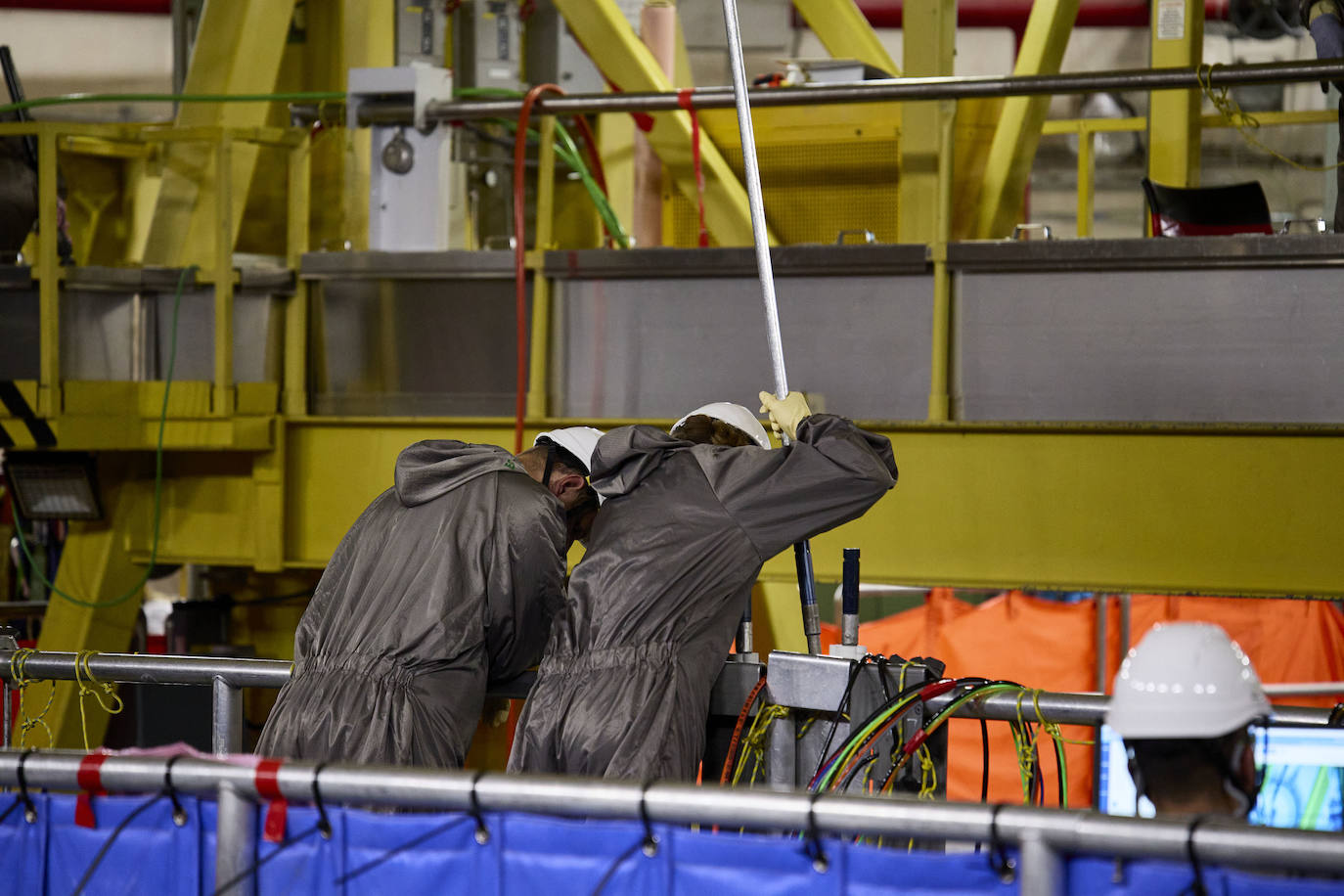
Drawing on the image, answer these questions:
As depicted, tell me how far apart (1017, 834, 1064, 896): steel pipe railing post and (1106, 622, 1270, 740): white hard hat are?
15.8 inches

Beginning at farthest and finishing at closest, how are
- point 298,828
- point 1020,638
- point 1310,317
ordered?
point 1020,638 < point 1310,317 < point 298,828

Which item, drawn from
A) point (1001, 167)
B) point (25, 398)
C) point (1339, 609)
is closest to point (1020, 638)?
point (1339, 609)

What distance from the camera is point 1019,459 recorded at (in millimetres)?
4867

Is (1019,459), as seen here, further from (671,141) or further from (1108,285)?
(671,141)

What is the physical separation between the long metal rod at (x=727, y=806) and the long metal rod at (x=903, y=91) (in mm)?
3311

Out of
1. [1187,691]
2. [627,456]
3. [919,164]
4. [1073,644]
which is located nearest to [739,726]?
[627,456]

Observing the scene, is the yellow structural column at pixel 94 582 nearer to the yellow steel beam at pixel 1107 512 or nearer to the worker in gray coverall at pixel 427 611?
the yellow steel beam at pixel 1107 512

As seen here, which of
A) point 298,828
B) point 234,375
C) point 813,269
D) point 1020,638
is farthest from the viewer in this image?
point 1020,638

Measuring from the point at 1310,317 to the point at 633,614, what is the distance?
2.67 meters

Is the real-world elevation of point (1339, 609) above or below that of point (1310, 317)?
below

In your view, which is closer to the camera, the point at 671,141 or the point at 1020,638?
the point at 671,141

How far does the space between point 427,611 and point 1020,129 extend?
11.6 feet

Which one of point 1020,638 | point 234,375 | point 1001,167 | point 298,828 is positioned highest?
point 1001,167

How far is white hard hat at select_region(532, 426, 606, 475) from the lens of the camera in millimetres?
3424
